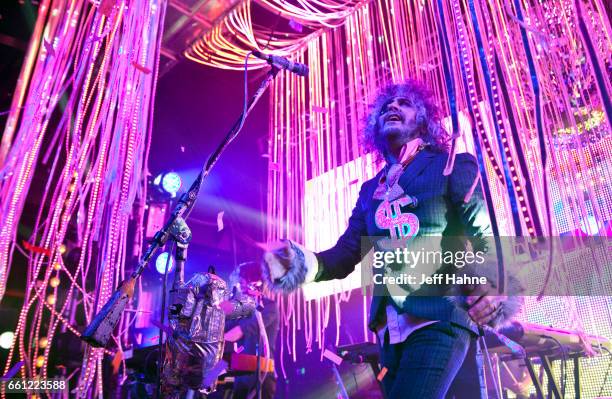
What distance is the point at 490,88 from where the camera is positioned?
5.23ft

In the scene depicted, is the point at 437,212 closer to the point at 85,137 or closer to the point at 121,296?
the point at 121,296

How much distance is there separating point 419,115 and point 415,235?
0.67 metres

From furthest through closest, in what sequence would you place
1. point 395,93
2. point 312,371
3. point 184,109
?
point 312,371, point 184,109, point 395,93

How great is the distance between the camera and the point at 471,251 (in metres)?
1.52

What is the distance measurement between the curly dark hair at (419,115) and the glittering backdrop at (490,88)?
0.45 ft

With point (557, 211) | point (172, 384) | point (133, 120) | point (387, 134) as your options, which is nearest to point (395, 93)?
point (387, 134)

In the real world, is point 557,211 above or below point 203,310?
above

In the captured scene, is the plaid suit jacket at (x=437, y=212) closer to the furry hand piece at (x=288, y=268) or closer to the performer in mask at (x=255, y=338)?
the furry hand piece at (x=288, y=268)

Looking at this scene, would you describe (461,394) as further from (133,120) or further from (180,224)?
(133,120)

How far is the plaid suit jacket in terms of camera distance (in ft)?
4.83

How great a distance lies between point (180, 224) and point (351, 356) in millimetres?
Result: 1699

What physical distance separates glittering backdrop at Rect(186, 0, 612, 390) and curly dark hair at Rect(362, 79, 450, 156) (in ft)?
0.45

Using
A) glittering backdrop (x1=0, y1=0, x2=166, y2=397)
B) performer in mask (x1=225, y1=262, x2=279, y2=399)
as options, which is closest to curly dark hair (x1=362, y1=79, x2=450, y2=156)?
glittering backdrop (x1=0, y1=0, x2=166, y2=397)

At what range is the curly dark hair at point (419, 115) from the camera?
6.66 feet
